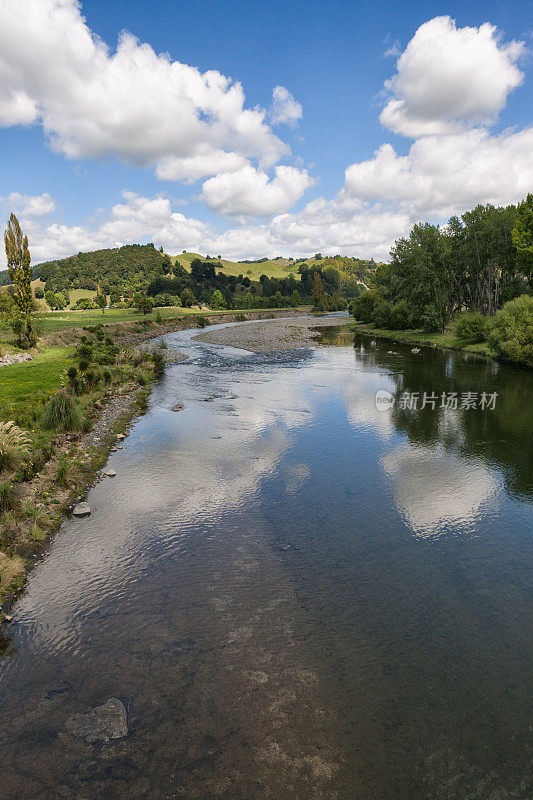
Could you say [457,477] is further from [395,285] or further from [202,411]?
[395,285]

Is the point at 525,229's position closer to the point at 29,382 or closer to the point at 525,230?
the point at 525,230

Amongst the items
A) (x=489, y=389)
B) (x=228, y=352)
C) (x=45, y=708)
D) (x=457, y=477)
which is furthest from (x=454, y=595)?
(x=228, y=352)

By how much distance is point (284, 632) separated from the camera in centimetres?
1100

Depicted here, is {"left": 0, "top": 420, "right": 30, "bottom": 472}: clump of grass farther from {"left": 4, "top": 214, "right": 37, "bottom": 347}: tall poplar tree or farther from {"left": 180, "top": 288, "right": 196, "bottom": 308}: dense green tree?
{"left": 180, "top": 288, "right": 196, "bottom": 308}: dense green tree

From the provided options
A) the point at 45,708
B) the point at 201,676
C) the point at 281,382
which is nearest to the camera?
the point at 45,708

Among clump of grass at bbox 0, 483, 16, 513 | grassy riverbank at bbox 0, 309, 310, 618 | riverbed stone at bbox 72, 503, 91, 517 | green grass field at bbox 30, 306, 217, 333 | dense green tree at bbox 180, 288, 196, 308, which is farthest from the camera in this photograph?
dense green tree at bbox 180, 288, 196, 308

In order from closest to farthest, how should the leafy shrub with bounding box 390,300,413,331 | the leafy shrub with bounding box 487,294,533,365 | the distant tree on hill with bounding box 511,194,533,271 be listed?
the leafy shrub with bounding box 487,294,533,365
the distant tree on hill with bounding box 511,194,533,271
the leafy shrub with bounding box 390,300,413,331

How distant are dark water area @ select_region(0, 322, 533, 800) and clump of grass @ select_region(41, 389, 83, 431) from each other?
11.9 feet

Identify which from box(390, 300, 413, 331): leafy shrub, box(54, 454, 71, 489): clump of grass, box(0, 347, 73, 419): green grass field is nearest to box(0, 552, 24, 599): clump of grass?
box(54, 454, 71, 489): clump of grass

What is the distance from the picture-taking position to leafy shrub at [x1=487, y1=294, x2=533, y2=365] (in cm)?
4412

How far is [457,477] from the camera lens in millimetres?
20375

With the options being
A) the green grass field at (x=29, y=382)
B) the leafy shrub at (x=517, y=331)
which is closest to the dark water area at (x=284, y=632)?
the green grass field at (x=29, y=382)

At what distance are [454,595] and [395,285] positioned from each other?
3434 inches

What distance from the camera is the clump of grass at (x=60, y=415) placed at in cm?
2361
